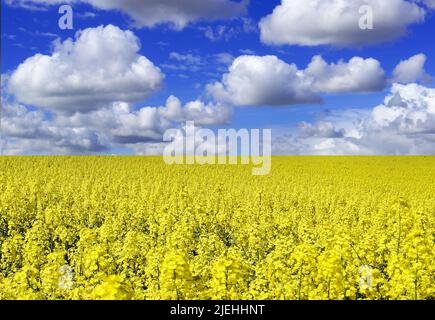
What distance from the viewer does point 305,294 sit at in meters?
10.5

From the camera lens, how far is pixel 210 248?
51.3 ft

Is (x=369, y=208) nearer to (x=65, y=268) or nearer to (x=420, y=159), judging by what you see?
(x=65, y=268)

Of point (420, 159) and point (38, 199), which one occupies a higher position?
point (420, 159)

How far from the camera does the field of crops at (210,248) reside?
34.0 feet

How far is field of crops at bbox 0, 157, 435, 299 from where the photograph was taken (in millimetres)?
10375

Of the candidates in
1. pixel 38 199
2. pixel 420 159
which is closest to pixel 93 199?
pixel 38 199

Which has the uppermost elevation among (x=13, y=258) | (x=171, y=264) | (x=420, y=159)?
(x=420, y=159)
